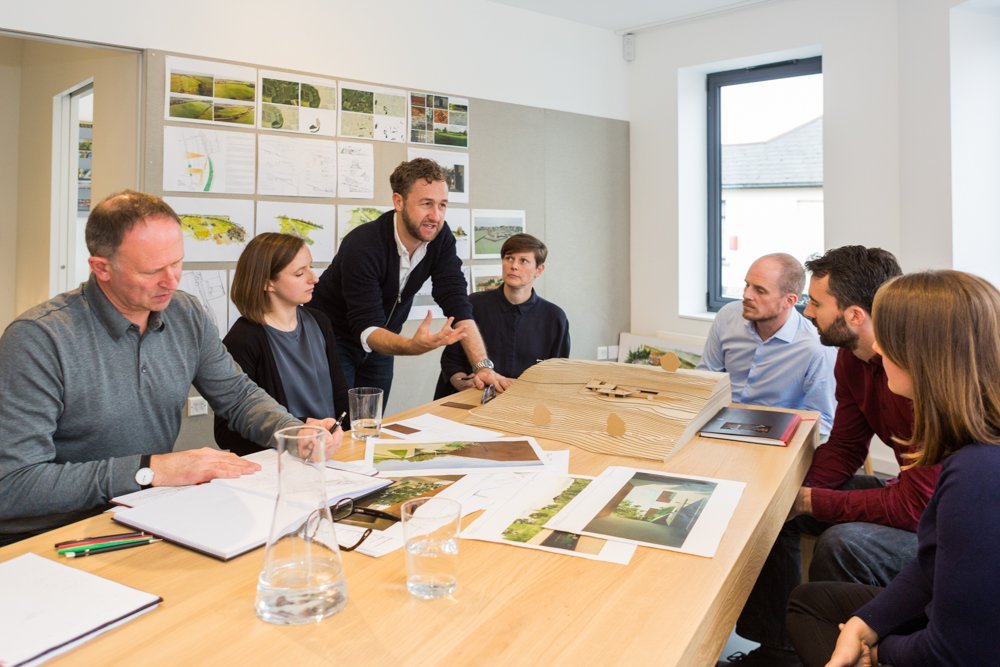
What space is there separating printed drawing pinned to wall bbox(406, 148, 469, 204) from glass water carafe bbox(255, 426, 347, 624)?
138 inches

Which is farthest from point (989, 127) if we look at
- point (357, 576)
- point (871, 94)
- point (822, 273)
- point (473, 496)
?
point (357, 576)

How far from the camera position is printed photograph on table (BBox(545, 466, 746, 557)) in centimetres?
124

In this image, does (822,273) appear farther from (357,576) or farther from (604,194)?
(604,194)

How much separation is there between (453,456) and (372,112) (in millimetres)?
2839

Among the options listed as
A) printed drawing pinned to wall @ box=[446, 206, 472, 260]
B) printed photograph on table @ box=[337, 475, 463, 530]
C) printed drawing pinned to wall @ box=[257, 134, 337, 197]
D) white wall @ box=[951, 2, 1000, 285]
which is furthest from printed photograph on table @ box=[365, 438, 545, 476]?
white wall @ box=[951, 2, 1000, 285]

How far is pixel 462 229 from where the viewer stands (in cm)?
448

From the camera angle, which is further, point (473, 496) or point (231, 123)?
point (231, 123)

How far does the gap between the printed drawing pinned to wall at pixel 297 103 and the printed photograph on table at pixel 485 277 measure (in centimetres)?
118

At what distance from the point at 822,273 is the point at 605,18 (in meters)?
3.14

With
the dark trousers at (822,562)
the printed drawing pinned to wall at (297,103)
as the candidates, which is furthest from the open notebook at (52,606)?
the printed drawing pinned to wall at (297,103)

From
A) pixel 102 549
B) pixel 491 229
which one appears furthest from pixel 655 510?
pixel 491 229

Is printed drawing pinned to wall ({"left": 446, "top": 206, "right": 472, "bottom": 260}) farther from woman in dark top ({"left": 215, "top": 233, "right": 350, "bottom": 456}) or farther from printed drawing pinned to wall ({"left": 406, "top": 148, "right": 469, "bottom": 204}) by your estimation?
woman in dark top ({"left": 215, "top": 233, "right": 350, "bottom": 456})

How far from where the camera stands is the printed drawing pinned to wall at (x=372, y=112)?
3936 millimetres

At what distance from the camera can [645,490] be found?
1.46m
